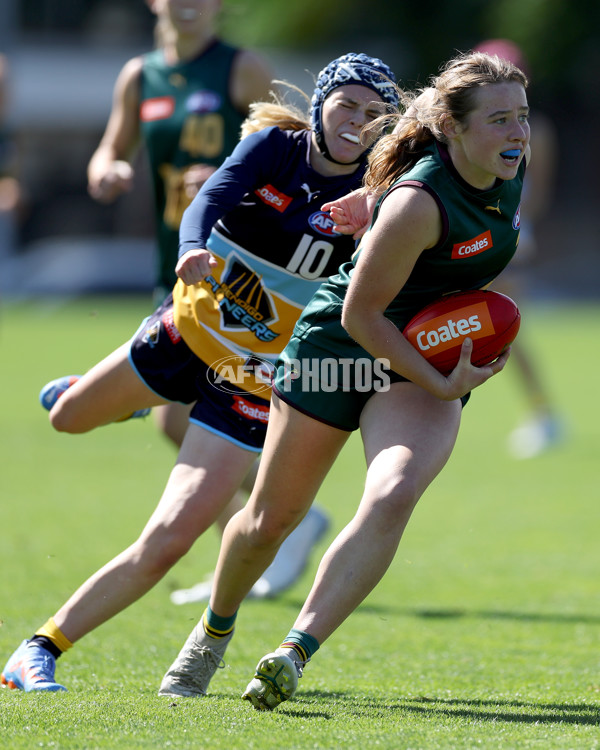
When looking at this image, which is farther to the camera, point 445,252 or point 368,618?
point 368,618

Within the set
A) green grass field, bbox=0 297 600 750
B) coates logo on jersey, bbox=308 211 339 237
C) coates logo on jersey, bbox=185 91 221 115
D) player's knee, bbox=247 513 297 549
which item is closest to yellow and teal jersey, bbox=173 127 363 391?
coates logo on jersey, bbox=308 211 339 237

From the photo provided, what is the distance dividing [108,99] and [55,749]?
3921 cm

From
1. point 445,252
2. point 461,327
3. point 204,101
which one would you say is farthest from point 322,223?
point 204,101

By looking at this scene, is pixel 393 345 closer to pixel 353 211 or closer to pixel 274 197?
pixel 353 211

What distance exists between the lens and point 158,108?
17.8 ft

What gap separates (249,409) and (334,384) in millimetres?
595

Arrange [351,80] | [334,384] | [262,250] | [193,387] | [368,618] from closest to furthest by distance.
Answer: [334,384] < [351,80] < [262,250] < [193,387] < [368,618]

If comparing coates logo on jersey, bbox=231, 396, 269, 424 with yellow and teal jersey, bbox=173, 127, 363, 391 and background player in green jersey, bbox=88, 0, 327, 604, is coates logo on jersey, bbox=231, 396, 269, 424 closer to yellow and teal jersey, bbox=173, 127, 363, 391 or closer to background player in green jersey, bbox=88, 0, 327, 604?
yellow and teal jersey, bbox=173, 127, 363, 391

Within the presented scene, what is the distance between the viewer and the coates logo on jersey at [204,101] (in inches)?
210

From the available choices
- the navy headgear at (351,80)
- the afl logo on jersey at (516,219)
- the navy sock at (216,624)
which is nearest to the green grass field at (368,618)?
the navy sock at (216,624)

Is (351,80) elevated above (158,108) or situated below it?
above

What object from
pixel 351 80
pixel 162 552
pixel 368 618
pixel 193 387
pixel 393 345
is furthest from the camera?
pixel 368 618

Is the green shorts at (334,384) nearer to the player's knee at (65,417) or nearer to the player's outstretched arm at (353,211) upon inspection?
the player's outstretched arm at (353,211)

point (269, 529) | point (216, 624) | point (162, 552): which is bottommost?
point (216, 624)
